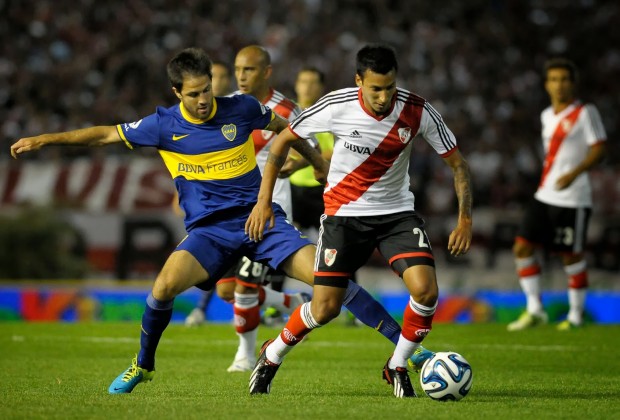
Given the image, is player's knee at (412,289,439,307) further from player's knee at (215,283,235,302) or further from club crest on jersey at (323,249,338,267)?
player's knee at (215,283,235,302)

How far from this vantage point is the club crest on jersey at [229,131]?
23.8 ft

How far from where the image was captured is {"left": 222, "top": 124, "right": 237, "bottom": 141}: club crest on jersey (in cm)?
724

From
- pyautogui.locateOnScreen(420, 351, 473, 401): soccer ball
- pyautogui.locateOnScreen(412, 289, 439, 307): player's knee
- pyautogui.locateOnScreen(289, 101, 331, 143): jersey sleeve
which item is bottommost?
pyautogui.locateOnScreen(420, 351, 473, 401): soccer ball

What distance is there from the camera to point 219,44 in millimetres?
20828

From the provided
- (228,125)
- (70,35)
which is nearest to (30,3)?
(70,35)

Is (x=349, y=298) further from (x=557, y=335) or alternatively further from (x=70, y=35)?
(x=70, y=35)

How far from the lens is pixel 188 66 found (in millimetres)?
6965

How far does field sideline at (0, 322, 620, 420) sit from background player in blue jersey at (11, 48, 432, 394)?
1.92 ft

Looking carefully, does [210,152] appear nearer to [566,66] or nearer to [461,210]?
[461,210]

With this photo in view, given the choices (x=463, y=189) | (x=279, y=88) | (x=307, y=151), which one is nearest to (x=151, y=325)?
(x=307, y=151)

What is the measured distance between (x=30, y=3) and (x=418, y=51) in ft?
25.2

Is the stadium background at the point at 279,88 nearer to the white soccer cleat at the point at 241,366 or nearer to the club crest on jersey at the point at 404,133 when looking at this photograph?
the white soccer cleat at the point at 241,366

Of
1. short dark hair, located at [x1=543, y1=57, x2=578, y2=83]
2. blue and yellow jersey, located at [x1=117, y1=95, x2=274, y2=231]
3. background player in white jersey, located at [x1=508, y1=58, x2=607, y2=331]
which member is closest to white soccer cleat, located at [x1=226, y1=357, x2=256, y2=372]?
blue and yellow jersey, located at [x1=117, y1=95, x2=274, y2=231]

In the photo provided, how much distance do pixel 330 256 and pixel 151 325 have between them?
124 cm
